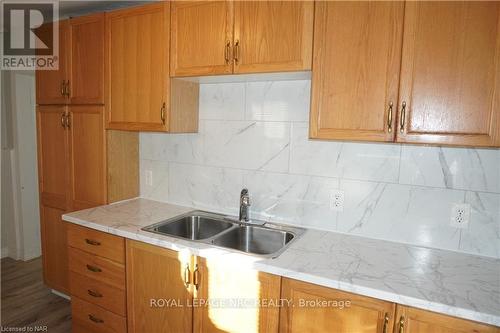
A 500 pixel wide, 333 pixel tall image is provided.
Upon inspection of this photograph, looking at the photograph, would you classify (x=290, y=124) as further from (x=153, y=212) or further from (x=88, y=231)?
(x=88, y=231)

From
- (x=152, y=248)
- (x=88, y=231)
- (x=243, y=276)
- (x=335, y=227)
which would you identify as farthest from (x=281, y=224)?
(x=88, y=231)

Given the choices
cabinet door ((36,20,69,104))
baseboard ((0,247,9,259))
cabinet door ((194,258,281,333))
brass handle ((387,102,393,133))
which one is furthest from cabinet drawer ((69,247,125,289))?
baseboard ((0,247,9,259))

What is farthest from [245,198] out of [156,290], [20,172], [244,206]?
[20,172]

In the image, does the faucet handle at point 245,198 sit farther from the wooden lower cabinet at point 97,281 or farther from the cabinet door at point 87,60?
the cabinet door at point 87,60

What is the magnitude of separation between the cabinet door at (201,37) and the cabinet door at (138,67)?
80mm

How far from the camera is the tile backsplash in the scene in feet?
5.16

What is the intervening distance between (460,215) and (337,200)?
0.60 m

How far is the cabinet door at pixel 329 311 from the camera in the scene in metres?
1.26

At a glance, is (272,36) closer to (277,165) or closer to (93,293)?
(277,165)

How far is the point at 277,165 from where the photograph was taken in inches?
78.7

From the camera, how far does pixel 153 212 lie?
7.21 ft

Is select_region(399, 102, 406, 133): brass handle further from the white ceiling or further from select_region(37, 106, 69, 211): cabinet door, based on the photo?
select_region(37, 106, 69, 211): cabinet door

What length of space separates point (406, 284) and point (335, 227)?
615 mm

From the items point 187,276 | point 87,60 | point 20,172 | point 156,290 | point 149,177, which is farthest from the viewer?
point 20,172
